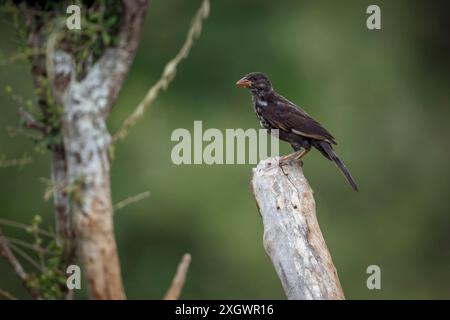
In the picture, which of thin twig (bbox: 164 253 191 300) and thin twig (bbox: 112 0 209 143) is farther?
thin twig (bbox: 112 0 209 143)

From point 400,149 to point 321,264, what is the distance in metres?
9.24

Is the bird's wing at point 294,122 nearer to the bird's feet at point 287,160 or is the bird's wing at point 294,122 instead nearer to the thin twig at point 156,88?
the bird's feet at point 287,160

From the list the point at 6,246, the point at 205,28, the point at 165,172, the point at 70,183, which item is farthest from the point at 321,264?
the point at 205,28

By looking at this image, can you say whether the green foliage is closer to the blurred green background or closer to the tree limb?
the tree limb

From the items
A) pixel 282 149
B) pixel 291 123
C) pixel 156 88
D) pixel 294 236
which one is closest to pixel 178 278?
pixel 294 236

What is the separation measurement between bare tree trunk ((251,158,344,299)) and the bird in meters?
0.60

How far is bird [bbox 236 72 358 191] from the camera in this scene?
22.5 feet

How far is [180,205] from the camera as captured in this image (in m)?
12.8

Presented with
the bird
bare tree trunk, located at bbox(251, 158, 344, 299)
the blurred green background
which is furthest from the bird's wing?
the blurred green background

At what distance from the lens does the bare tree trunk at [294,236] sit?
5.32 m

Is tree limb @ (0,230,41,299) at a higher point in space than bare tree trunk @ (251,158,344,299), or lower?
lower

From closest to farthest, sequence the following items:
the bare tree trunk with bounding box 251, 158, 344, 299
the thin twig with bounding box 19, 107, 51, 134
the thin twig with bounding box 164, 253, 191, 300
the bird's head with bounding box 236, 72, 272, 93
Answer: the bare tree trunk with bounding box 251, 158, 344, 299 < the thin twig with bounding box 164, 253, 191, 300 < the thin twig with bounding box 19, 107, 51, 134 < the bird's head with bounding box 236, 72, 272, 93

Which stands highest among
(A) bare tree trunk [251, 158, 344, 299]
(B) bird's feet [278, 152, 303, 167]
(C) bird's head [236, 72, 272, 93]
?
(C) bird's head [236, 72, 272, 93]

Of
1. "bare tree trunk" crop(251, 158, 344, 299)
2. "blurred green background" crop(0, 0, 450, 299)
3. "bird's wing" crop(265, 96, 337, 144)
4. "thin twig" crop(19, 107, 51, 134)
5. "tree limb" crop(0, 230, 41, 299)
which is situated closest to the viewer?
"bare tree trunk" crop(251, 158, 344, 299)
